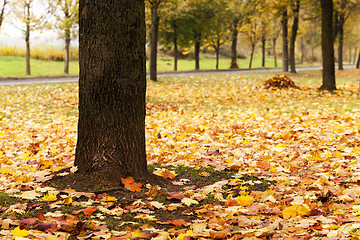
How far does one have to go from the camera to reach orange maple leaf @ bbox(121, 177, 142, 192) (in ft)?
12.9

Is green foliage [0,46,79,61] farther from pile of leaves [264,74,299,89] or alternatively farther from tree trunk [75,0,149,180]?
tree trunk [75,0,149,180]

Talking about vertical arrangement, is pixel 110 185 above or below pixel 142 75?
below

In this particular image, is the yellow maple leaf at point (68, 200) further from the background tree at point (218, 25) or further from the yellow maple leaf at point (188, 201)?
the background tree at point (218, 25)

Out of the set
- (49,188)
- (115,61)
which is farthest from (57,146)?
(115,61)

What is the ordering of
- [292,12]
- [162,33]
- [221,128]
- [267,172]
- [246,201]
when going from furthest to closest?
[162,33], [292,12], [221,128], [267,172], [246,201]

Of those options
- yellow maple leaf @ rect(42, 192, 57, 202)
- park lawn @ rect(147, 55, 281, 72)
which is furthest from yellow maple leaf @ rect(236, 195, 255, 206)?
park lawn @ rect(147, 55, 281, 72)

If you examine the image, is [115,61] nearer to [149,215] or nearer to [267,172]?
[149,215]

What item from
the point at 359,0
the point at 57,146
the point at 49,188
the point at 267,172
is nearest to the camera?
the point at 49,188

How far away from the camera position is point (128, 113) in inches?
160

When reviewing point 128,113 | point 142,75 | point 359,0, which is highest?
point 359,0

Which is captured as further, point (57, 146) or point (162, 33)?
point (162, 33)

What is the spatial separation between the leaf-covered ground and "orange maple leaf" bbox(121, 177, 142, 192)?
11 millimetres

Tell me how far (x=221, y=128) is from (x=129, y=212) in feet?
15.5

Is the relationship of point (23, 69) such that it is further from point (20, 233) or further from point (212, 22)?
point (20, 233)
